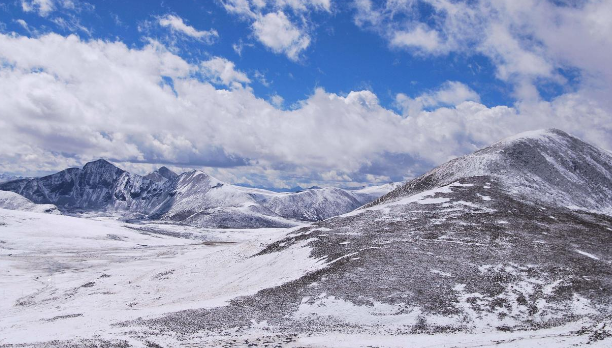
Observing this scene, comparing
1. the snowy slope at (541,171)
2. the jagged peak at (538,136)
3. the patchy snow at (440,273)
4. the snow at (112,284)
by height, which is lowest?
the snow at (112,284)

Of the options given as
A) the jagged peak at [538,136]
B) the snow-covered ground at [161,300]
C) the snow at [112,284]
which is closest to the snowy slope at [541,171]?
the jagged peak at [538,136]

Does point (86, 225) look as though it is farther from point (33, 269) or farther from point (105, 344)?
point (105, 344)

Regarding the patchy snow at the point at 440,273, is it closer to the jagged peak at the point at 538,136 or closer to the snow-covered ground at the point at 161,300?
the snow-covered ground at the point at 161,300

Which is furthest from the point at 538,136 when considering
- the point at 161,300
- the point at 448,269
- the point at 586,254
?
the point at 161,300

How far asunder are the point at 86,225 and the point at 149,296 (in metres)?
145

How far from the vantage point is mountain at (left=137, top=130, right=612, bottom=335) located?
132 feet

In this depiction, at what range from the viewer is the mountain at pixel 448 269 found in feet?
132

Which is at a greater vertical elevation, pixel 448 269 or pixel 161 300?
pixel 448 269

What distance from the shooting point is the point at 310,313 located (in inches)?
1672

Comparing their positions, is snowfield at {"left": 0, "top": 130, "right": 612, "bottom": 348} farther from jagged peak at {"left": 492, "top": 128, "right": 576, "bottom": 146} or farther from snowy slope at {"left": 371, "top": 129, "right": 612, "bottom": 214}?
jagged peak at {"left": 492, "top": 128, "right": 576, "bottom": 146}

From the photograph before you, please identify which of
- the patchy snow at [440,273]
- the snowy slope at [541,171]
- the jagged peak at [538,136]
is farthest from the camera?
the jagged peak at [538,136]

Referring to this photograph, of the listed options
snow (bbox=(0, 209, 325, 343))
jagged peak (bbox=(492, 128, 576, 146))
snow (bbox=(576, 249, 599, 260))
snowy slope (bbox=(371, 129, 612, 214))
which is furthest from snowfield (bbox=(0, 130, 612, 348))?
jagged peak (bbox=(492, 128, 576, 146))

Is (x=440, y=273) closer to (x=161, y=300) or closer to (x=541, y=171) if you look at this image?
(x=161, y=300)

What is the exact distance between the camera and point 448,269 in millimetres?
50250
